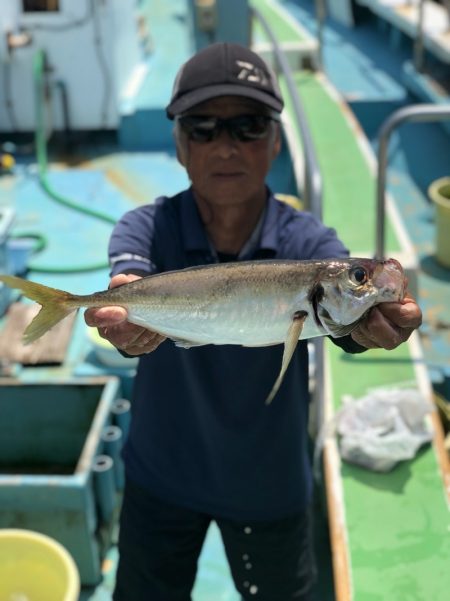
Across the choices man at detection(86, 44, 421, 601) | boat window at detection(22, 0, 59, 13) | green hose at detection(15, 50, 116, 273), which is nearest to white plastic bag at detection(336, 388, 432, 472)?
man at detection(86, 44, 421, 601)

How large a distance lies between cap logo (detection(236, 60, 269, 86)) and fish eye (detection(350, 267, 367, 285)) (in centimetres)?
78

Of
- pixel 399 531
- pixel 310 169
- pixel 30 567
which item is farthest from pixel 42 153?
pixel 399 531

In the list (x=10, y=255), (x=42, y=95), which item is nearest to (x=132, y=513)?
(x=10, y=255)

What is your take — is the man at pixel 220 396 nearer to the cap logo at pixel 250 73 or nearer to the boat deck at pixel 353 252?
the cap logo at pixel 250 73

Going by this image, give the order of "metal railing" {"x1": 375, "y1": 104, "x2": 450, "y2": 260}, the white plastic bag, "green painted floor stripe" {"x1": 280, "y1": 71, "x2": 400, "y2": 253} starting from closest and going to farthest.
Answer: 1. the white plastic bag
2. "metal railing" {"x1": 375, "y1": 104, "x2": 450, "y2": 260}
3. "green painted floor stripe" {"x1": 280, "y1": 71, "x2": 400, "y2": 253}

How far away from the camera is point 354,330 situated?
1.74 metres

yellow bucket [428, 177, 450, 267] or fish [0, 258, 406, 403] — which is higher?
fish [0, 258, 406, 403]

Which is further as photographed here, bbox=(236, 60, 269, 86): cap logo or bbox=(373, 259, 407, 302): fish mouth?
bbox=(236, 60, 269, 86): cap logo

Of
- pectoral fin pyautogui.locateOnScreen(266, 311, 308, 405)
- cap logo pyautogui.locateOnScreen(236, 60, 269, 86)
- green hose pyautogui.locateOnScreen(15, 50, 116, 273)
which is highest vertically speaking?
cap logo pyautogui.locateOnScreen(236, 60, 269, 86)

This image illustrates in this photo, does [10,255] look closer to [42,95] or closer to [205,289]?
[42,95]

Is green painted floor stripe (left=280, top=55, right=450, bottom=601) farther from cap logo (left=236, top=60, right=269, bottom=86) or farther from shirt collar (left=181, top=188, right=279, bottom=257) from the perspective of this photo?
cap logo (left=236, top=60, right=269, bottom=86)

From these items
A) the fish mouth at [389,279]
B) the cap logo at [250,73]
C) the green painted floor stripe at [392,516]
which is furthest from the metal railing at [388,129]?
the fish mouth at [389,279]

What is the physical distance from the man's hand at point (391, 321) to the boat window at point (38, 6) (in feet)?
20.1

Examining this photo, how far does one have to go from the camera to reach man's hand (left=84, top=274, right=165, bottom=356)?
173 centimetres
